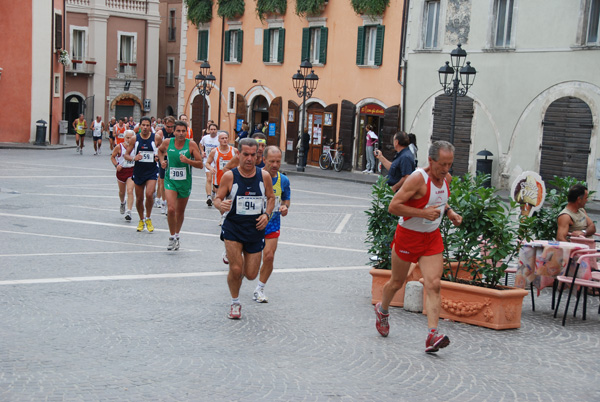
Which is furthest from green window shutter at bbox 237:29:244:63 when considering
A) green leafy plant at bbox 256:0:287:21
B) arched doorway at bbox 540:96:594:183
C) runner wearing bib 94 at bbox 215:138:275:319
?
runner wearing bib 94 at bbox 215:138:275:319

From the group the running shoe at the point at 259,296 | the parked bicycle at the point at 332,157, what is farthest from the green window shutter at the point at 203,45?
the running shoe at the point at 259,296

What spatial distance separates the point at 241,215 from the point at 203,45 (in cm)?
3758

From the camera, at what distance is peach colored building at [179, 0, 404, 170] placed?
33375 millimetres

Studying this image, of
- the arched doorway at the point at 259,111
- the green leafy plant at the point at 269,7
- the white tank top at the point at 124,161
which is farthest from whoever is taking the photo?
the arched doorway at the point at 259,111

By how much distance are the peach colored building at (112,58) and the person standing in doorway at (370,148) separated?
2636 centimetres

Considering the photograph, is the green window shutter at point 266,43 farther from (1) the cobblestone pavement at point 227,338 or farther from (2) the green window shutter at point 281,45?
(1) the cobblestone pavement at point 227,338

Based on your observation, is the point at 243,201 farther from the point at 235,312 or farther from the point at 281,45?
the point at 281,45

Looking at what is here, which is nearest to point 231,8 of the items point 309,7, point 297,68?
point 297,68

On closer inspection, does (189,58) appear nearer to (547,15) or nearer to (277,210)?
(547,15)

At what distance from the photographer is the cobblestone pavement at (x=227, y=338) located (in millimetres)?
6219

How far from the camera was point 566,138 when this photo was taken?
26.3 m

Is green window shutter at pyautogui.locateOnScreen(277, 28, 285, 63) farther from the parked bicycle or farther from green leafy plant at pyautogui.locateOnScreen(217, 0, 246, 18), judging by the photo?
the parked bicycle

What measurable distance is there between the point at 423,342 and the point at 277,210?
7.79 feet

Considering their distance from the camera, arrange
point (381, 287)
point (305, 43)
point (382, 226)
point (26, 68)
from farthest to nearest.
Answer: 1. point (26, 68)
2. point (305, 43)
3. point (382, 226)
4. point (381, 287)
